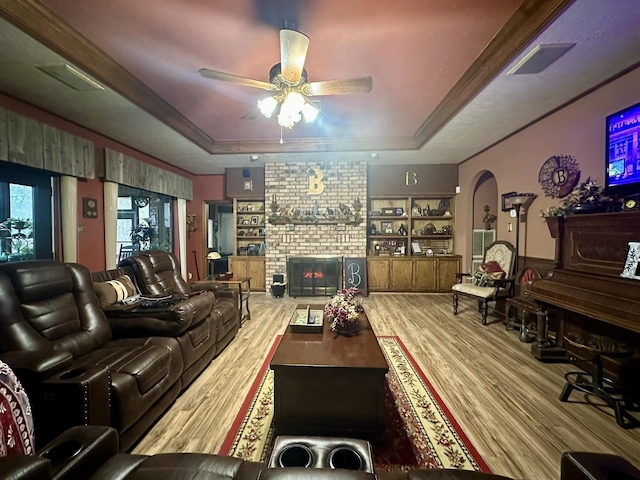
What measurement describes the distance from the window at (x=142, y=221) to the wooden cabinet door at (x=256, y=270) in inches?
66.7

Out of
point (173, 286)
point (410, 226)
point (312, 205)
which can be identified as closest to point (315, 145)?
point (312, 205)

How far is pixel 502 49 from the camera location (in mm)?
2361

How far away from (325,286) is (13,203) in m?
4.66

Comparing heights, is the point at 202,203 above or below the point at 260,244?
above

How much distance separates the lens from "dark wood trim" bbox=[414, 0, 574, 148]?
76.5 inches

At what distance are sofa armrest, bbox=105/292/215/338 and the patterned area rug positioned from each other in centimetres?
81

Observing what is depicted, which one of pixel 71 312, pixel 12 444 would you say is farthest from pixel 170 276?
pixel 12 444

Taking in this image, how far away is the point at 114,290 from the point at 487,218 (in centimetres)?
601

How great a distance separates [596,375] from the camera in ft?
7.17

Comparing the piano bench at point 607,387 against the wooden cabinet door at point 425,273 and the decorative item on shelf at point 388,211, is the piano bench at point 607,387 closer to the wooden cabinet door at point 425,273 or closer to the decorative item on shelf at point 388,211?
the wooden cabinet door at point 425,273

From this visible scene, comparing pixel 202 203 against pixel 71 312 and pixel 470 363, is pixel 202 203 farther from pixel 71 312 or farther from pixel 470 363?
pixel 470 363

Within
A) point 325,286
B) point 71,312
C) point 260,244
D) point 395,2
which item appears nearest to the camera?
point 395,2

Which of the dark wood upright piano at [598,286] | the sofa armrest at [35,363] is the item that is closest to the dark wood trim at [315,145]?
the dark wood upright piano at [598,286]

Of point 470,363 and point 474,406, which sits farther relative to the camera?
point 470,363
